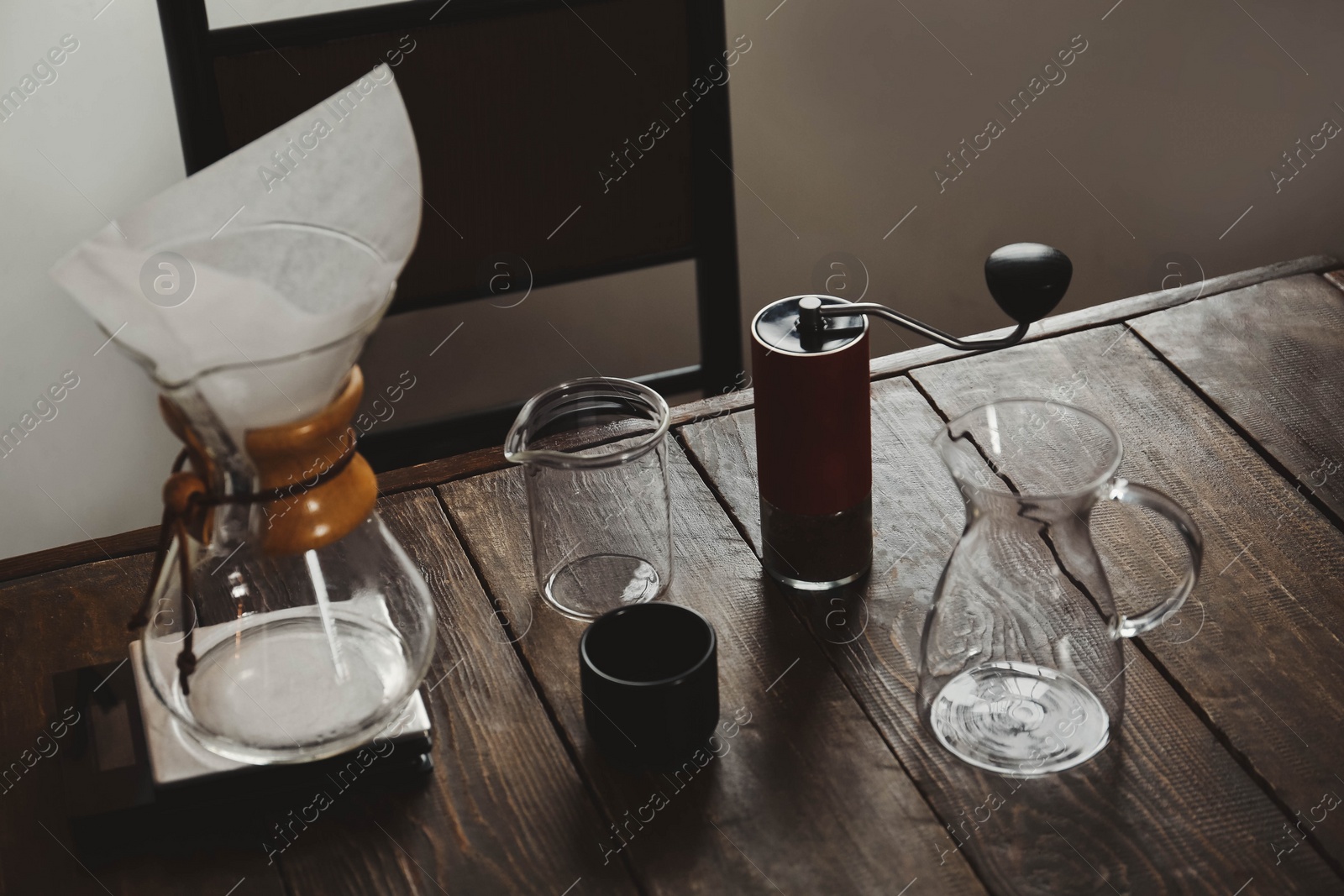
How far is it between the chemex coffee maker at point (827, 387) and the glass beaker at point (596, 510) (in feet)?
0.26

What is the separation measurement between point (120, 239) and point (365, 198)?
109 mm

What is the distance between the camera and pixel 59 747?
81 cm

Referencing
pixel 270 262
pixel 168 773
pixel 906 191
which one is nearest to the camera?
pixel 270 262

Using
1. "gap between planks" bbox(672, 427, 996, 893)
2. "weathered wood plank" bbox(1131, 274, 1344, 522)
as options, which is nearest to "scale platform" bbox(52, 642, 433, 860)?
"gap between planks" bbox(672, 427, 996, 893)

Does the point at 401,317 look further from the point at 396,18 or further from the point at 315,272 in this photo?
the point at 315,272

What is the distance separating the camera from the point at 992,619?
0.77m

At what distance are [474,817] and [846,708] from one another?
0.76ft

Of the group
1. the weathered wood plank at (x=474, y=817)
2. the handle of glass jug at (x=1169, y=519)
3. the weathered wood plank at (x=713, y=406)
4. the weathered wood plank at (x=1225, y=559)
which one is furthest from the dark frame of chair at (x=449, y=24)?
the handle of glass jug at (x=1169, y=519)

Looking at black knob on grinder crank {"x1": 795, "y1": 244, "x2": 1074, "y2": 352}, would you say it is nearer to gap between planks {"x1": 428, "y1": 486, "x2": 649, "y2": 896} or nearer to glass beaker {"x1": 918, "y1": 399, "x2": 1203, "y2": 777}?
glass beaker {"x1": 918, "y1": 399, "x2": 1203, "y2": 777}

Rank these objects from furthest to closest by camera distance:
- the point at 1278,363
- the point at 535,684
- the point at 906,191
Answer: the point at 906,191 → the point at 1278,363 → the point at 535,684

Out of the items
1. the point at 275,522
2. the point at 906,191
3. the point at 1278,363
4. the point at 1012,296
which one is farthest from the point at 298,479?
the point at 906,191

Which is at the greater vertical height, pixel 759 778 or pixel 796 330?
pixel 796 330

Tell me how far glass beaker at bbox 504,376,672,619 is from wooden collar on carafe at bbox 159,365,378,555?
0.21 metres

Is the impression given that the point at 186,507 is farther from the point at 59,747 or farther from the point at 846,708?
the point at 846,708
